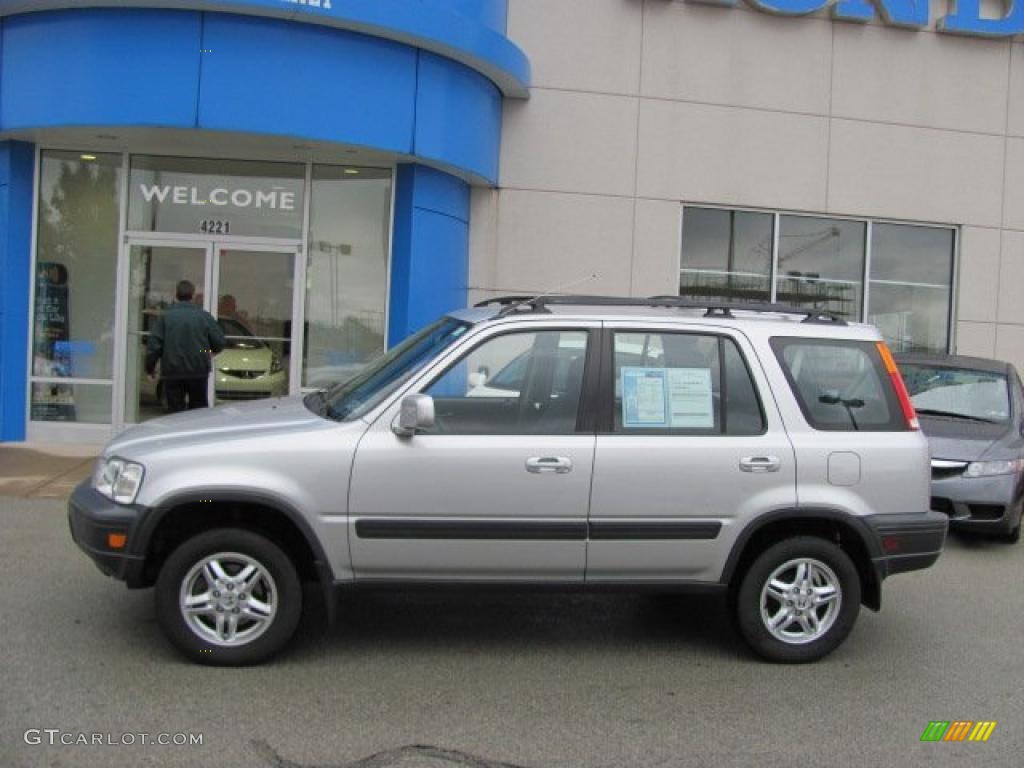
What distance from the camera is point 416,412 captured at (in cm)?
422

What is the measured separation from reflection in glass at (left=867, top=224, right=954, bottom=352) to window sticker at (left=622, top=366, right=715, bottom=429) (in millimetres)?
8720

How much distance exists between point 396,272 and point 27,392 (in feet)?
13.8

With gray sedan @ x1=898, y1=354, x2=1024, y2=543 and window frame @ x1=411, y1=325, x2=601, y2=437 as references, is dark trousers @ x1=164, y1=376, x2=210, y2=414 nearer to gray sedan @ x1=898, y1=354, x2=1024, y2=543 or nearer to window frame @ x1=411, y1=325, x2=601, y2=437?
window frame @ x1=411, y1=325, x2=601, y2=437

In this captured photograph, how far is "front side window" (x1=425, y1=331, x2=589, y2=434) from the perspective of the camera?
14.8 feet

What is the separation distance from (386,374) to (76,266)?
726 centimetres

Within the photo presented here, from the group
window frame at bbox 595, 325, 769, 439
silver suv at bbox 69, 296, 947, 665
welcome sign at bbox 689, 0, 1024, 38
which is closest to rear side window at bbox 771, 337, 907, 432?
silver suv at bbox 69, 296, 947, 665

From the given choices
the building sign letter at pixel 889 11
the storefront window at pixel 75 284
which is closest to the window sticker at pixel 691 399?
the storefront window at pixel 75 284

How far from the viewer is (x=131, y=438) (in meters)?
4.55

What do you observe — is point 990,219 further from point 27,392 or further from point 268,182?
point 27,392

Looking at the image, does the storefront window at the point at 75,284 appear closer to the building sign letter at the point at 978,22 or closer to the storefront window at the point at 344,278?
the storefront window at the point at 344,278

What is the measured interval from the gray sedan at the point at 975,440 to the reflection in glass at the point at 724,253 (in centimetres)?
344

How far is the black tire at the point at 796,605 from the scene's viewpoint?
468cm

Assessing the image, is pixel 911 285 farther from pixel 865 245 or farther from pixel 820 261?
pixel 820 261

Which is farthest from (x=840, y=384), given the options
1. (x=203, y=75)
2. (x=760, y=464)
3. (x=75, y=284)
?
(x=75, y=284)
